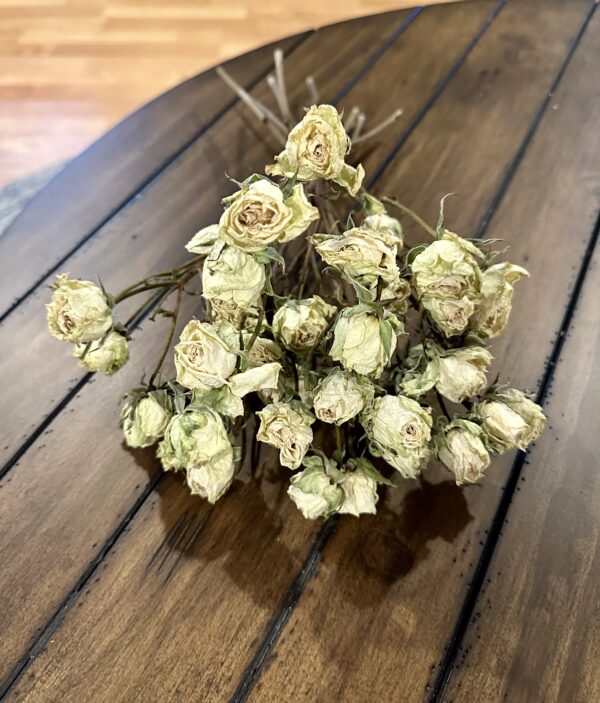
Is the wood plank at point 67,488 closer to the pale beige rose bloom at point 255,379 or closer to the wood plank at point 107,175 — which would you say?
the wood plank at point 107,175

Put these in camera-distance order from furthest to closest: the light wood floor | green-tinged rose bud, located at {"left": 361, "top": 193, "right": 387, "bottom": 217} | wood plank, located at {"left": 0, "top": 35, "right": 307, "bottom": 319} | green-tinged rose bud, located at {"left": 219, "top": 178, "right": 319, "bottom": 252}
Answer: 1. the light wood floor
2. wood plank, located at {"left": 0, "top": 35, "right": 307, "bottom": 319}
3. green-tinged rose bud, located at {"left": 361, "top": 193, "right": 387, "bottom": 217}
4. green-tinged rose bud, located at {"left": 219, "top": 178, "right": 319, "bottom": 252}

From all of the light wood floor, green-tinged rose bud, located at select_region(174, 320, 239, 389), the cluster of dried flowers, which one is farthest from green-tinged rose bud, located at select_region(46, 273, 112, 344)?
the light wood floor

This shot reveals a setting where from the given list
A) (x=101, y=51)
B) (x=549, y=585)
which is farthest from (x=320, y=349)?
(x=101, y=51)

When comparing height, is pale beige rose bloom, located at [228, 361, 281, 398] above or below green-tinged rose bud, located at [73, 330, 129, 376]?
below

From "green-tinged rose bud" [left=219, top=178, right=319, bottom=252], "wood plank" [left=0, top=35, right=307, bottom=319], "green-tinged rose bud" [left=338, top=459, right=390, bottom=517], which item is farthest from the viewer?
"wood plank" [left=0, top=35, right=307, bottom=319]

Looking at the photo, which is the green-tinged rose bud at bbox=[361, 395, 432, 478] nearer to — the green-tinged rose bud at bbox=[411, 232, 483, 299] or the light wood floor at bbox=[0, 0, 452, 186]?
the green-tinged rose bud at bbox=[411, 232, 483, 299]

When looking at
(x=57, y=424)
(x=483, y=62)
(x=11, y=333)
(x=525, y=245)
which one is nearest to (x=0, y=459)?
(x=57, y=424)

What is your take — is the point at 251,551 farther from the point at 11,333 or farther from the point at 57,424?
the point at 11,333
